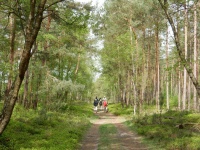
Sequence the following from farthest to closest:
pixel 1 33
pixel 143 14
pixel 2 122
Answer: pixel 143 14 < pixel 1 33 < pixel 2 122

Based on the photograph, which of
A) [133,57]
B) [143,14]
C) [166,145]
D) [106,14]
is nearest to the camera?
[166,145]

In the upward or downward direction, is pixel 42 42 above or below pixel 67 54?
above

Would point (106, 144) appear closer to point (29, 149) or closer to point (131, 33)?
point (29, 149)

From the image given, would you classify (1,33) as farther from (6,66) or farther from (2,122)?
(2,122)

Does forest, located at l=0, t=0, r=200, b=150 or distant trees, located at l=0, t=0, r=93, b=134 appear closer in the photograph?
distant trees, located at l=0, t=0, r=93, b=134

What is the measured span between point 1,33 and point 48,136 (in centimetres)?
798

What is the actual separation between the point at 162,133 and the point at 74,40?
15719 mm

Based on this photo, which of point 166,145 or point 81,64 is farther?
point 81,64

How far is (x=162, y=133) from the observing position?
1241cm

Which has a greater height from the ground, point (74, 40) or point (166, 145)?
point (74, 40)

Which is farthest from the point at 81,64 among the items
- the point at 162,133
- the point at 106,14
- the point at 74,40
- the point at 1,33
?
the point at 162,133

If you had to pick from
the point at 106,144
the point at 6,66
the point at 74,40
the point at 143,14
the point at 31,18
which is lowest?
the point at 106,144

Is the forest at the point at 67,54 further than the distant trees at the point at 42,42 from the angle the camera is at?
Yes

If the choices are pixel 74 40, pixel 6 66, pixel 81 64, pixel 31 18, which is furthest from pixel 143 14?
pixel 31 18
